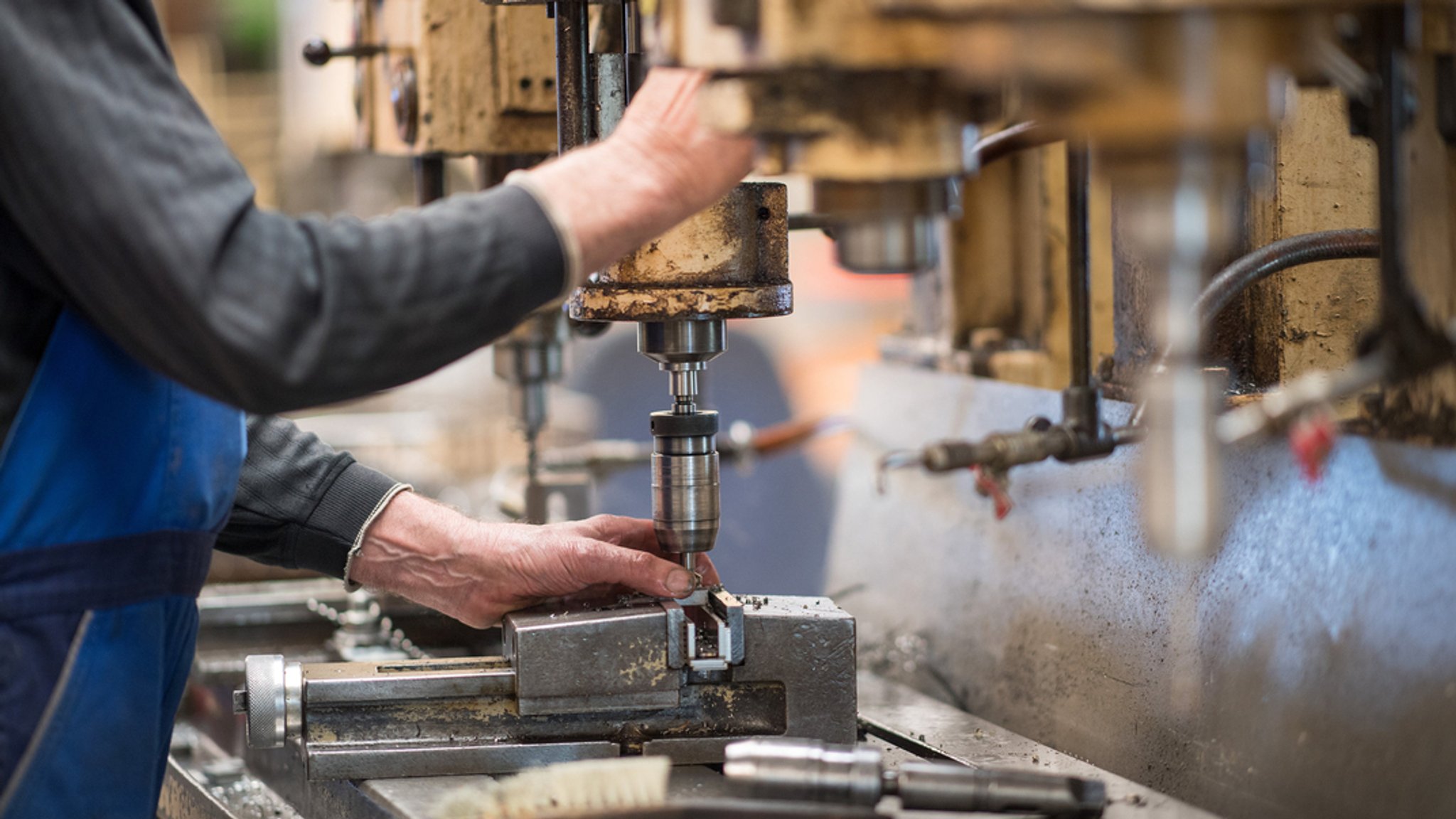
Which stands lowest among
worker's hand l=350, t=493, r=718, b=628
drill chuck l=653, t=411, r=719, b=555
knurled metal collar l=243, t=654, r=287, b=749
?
knurled metal collar l=243, t=654, r=287, b=749

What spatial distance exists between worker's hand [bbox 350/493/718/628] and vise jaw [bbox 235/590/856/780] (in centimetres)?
7

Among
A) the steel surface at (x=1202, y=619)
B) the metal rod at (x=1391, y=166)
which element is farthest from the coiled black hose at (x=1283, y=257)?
the metal rod at (x=1391, y=166)

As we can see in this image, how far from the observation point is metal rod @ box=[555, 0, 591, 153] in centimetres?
121

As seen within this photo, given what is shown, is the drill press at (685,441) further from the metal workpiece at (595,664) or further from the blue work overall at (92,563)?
the blue work overall at (92,563)

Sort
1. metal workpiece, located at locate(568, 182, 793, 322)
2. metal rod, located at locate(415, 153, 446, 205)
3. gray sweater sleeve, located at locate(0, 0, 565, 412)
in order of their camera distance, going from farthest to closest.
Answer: metal rod, located at locate(415, 153, 446, 205)
metal workpiece, located at locate(568, 182, 793, 322)
gray sweater sleeve, located at locate(0, 0, 565, 412)

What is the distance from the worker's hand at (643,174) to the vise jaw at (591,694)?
339mm

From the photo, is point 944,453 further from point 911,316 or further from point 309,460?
point 911,316

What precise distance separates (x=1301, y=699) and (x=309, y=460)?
2.89ft

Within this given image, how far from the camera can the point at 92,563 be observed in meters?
1.04

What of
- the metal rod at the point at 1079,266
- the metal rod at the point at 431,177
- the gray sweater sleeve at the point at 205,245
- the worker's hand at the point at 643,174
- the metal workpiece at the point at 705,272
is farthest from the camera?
the metal rod at the point at 431,177

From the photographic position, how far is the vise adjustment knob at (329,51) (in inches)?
72.1

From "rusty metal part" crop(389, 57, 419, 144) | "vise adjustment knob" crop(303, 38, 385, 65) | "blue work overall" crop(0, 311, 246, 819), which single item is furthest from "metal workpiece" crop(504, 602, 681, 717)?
"vise adjustment knob" crop(303, 38, 385, 65)

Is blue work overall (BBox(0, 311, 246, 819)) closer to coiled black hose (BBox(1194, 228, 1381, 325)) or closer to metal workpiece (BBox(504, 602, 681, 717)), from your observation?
metal workpiece (BBox(504, 602, 681, 717))

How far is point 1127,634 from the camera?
1.36 metres
